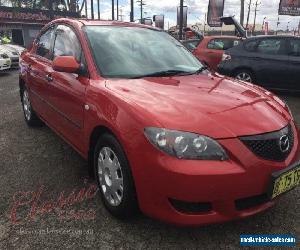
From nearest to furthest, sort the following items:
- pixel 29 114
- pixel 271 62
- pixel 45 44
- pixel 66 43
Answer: pixel 66 43 < pixel 45 44 < pixel 29 114 < pixel 271 62

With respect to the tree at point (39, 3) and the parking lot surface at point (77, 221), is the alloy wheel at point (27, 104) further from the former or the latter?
the tree at point (39, 3)

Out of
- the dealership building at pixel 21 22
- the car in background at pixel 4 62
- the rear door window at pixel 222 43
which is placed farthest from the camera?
the dealership building at pixel 21 22

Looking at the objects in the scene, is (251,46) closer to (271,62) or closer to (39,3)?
(271,62)

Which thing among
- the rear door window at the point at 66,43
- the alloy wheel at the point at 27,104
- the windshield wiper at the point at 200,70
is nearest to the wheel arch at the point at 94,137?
the rear door window at the point at 66,43

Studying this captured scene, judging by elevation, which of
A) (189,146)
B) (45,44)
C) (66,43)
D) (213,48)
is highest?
(66,43)

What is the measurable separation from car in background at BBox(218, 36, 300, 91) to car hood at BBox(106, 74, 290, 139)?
216 inches

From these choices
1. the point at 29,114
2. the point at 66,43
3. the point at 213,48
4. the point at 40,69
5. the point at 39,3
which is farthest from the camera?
the point at 39,3

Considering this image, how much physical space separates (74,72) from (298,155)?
82.6 inches

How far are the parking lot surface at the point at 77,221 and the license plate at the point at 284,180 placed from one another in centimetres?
43

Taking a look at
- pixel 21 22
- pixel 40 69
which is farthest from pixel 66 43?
pixel 21 22

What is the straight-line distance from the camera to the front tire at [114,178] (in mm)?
2885

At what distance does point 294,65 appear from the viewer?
28.2 ft

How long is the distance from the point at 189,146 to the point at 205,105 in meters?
0.47

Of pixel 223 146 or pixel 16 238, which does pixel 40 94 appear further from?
pixel 223 146
